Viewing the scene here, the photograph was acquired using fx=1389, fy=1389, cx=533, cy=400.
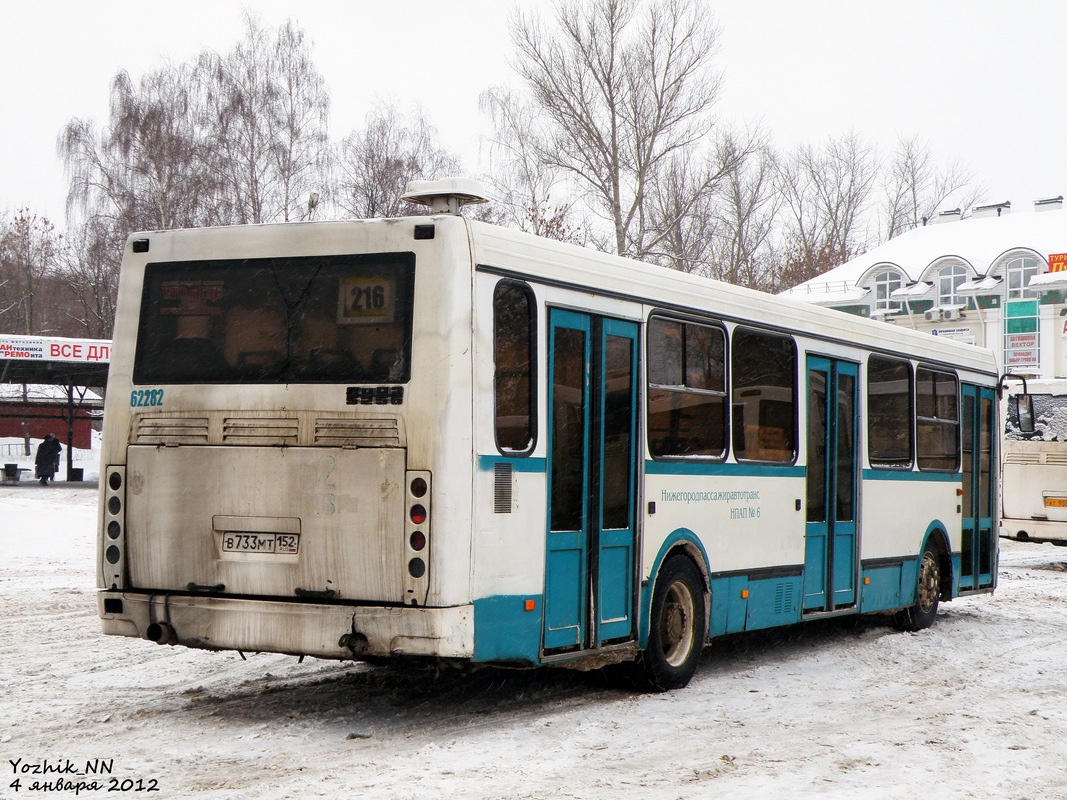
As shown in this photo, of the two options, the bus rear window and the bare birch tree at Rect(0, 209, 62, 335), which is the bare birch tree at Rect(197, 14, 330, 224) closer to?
the bare birch tree at Rect(0, 209, 62, 335)

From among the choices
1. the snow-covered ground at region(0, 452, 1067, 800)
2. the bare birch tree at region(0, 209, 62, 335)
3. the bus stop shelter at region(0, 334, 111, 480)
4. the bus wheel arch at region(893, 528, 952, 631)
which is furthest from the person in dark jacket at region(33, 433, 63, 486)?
the bus wheel arch at region(893, 528, 952, 631)

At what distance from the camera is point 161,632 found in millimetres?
7672

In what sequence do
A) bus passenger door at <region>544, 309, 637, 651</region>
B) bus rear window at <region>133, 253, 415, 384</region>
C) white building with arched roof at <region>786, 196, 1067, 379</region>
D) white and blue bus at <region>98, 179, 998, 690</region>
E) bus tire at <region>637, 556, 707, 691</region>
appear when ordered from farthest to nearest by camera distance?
1. white building with arched roof at <region>786, 196, 1067, 379</region>
2. bus tire at <region>637, 556, 707, 691</region>
3. bus passenger door at <region>544, 309, 637, 651</region>
4. bus rear window at <region>133, 253, 415, 384</region>
5. white and blue bus at <region>98, 179, 998, 690</region>

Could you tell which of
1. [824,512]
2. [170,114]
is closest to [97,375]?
[170,114]

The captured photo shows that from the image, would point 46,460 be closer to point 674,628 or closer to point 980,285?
point 674,628

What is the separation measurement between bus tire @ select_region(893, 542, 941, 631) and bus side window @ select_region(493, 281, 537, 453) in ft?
21.3

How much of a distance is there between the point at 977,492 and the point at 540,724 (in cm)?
797

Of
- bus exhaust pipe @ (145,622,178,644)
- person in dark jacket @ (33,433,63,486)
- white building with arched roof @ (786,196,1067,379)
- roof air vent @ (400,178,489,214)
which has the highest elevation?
white building with arched roof @ (786,196,1067,379)

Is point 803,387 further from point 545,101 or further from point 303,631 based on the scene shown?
point 545,101

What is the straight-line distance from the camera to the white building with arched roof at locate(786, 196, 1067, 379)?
175ft

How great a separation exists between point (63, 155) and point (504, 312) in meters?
42.6

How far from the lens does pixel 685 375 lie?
9.35m

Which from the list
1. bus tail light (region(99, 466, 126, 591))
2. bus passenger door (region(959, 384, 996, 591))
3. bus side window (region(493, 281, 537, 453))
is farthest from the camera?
bus passenger door (region(959, 384, 996, 591))

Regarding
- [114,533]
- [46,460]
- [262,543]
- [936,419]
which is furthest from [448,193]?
[46,460]
